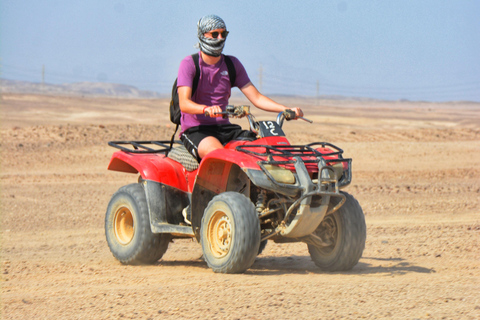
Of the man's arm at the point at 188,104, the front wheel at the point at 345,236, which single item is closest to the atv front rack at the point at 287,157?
the front wheel at the point at 345,236

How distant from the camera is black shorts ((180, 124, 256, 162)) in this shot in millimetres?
6988

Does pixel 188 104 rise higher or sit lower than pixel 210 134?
higher

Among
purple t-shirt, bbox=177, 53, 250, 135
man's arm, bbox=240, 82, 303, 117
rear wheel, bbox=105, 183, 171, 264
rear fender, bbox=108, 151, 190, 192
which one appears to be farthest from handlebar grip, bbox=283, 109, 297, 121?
rear wheel, bbox=105, 183, 171, 264

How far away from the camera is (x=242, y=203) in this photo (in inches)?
246

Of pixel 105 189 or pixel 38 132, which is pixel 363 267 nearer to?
pixel 105 189

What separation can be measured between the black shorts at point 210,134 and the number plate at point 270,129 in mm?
325

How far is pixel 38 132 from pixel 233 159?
1952 cm

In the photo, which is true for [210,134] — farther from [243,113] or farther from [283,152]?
[283,152]

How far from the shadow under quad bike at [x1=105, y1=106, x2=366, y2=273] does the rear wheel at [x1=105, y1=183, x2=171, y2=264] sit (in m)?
0.01

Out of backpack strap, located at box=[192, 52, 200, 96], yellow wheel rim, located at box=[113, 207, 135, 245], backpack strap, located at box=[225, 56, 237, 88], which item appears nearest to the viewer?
backpack strap, located at box=[192, 52, 200, 96]

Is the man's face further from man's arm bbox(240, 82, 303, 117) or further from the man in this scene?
man's arm bbox(240, 82, 303, 117)

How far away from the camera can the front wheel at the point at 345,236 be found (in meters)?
6.70

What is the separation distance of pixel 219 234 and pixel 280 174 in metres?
0.92

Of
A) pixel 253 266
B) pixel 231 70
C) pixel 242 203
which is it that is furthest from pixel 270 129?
pixel 253 266
